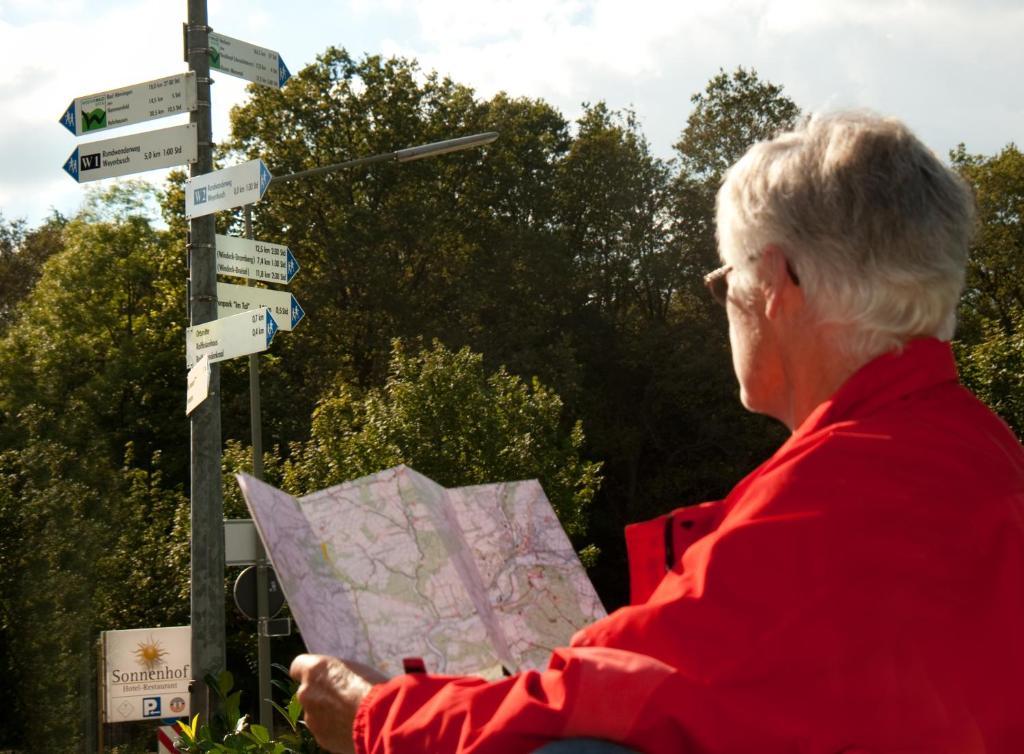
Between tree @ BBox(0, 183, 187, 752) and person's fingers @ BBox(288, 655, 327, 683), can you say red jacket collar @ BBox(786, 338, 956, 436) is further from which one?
tree @ BBox(0, 183, 187, 752)

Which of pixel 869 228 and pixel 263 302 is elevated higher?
pixel 263 302

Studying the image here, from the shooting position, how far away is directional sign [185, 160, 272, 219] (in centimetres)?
817

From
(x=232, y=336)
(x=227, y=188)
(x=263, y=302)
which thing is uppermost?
(x=227, y=188)

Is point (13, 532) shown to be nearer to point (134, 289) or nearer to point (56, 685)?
point (56, 685)

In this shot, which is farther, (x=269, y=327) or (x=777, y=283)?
(x=269, y=327)

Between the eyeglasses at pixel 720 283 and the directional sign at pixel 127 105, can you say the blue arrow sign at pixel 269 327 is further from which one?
the eyeglasses at pixel 720 283

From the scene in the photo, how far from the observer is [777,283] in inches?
80.5

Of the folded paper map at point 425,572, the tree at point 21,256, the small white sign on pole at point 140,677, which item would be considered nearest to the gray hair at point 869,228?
the folded paper map at point 425,572

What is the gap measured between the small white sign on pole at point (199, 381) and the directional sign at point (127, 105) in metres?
1.55

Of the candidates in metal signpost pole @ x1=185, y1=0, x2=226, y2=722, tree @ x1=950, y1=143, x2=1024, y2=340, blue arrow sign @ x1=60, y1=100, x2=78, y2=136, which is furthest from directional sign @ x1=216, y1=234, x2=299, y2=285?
tree @ x1=950, y1=143, x2=1024, y2=340

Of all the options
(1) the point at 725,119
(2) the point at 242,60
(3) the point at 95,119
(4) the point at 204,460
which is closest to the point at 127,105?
(3) the point at 95,119

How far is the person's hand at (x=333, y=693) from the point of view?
1.96 metres

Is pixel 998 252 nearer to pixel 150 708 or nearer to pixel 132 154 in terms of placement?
pixel 150 708

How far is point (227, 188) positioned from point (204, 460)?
6.45 feet
